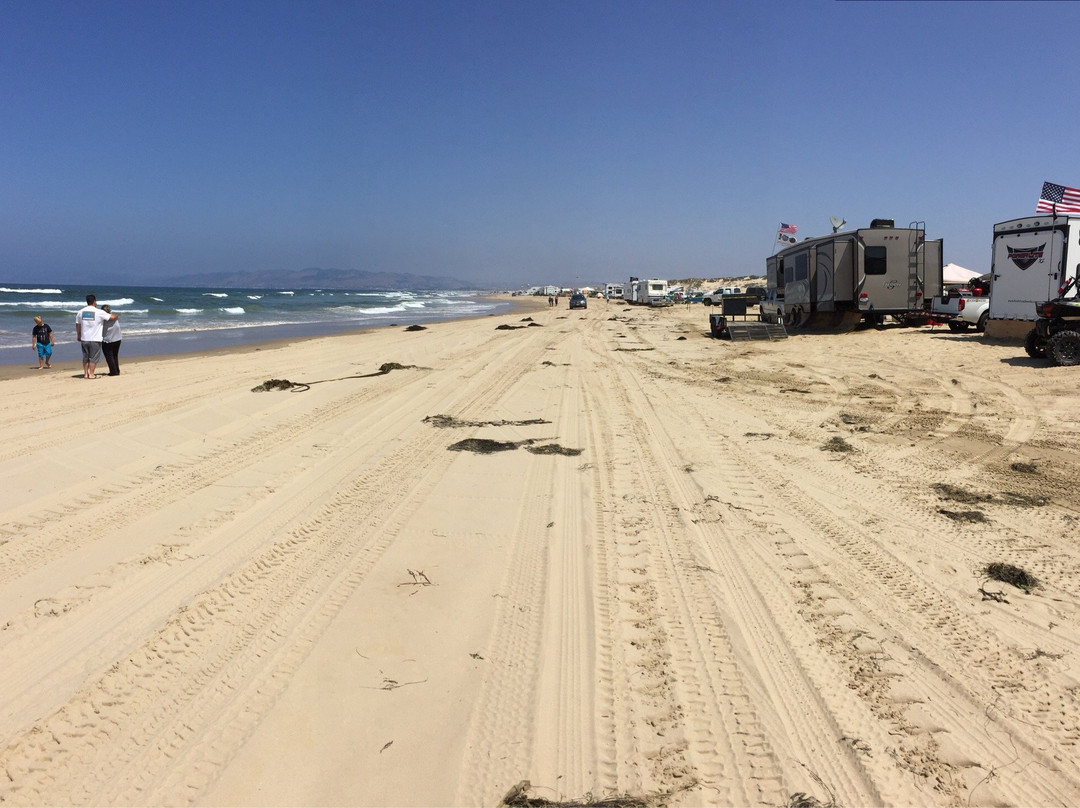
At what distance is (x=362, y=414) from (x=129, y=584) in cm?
503

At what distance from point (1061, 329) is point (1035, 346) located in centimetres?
80

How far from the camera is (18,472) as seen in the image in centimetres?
623

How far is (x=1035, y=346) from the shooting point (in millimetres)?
12695

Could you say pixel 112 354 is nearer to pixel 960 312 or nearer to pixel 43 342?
pixel 43 342

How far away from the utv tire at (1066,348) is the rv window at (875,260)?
8.02 metres

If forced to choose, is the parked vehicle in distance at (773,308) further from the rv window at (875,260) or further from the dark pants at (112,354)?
the dark pants at (112,354)

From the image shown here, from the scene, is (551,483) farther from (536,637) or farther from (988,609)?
(988,609)

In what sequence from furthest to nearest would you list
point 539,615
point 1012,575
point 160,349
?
point 160,349 < point 1012,575 < point 539,615

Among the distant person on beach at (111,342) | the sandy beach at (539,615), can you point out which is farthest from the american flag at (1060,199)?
the distant person on beach at (111,342)

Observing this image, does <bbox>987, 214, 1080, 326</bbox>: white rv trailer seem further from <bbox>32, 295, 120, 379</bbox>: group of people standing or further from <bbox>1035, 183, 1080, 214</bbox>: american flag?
<bbox>32, 295, 120, 379</bbox>: group of people standing

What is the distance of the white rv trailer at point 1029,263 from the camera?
1376 cm

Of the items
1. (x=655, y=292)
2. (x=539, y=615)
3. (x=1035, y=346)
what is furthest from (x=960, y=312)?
(x=655, y=292)

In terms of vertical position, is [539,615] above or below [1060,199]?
below

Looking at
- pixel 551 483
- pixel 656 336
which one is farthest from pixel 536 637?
pixel 656 336
